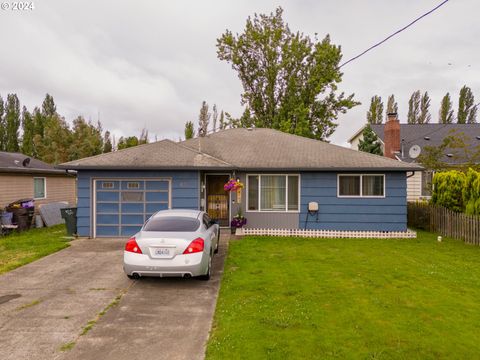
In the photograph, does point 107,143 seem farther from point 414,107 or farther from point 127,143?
point 414,107

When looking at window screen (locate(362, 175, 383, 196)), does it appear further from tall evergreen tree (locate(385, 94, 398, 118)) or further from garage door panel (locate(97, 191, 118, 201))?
tall evergreen tree (locate(385, 94, 398, 118))

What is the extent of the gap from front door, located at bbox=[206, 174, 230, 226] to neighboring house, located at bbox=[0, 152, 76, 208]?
32.7 ft

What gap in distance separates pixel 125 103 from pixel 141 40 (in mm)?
18101

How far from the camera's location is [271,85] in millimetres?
34500

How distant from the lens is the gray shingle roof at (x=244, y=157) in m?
12.1

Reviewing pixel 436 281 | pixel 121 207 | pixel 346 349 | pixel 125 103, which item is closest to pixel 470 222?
pixel 436 281

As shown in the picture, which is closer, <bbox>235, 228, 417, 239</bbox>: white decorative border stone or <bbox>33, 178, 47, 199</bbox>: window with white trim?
<bbox>235, 228, 417, 239</bbox>: white decorative border stone

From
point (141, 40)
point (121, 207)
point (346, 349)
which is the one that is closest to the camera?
point (346, 349)

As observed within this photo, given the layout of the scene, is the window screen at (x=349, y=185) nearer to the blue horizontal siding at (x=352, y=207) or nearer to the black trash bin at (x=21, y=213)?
the blue horizontal siding at (x=352, y=207)

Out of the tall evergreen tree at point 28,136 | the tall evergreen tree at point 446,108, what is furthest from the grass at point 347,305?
the tall evergreen tree at point 28,136

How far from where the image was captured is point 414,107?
54875mm

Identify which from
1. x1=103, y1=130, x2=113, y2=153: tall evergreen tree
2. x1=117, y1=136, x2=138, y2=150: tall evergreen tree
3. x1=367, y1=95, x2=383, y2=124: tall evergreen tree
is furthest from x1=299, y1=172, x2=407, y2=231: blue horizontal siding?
x1=103, y1=130, x2=113, y2=153: tall evergreen tree

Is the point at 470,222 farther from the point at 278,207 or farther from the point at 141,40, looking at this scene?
the point at 141,40

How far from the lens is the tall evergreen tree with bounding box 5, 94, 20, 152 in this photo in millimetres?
46781
